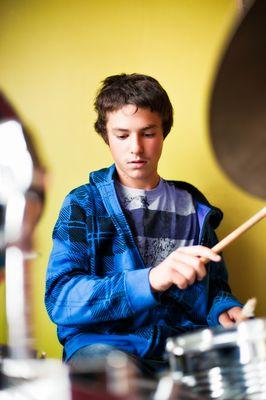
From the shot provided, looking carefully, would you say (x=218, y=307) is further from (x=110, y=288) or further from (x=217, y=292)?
(x=110, y=288)

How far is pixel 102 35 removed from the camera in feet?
4.12

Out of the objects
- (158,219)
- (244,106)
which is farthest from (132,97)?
(244,106)

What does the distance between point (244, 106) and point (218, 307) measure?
0.59 m

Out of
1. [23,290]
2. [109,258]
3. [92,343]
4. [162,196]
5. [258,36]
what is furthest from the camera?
[162,196]

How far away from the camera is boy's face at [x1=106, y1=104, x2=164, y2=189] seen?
0.99 meters

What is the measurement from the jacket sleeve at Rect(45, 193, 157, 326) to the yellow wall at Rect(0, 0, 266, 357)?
9.4 inches

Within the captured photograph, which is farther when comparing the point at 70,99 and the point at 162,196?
the point at 70,99

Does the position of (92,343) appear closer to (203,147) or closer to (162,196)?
(162,196)

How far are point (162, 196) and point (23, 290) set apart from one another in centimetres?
53

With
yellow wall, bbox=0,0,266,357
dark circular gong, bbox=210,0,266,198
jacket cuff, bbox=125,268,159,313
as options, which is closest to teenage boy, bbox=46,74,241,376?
jacket cuff, bbox=125,268,159,313

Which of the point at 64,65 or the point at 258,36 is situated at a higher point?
the point at 64,65

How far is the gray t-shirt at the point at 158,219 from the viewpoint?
3.35 ft

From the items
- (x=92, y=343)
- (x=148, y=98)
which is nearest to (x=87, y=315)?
(x=92, y=343)

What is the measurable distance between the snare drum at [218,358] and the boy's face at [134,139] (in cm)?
51
